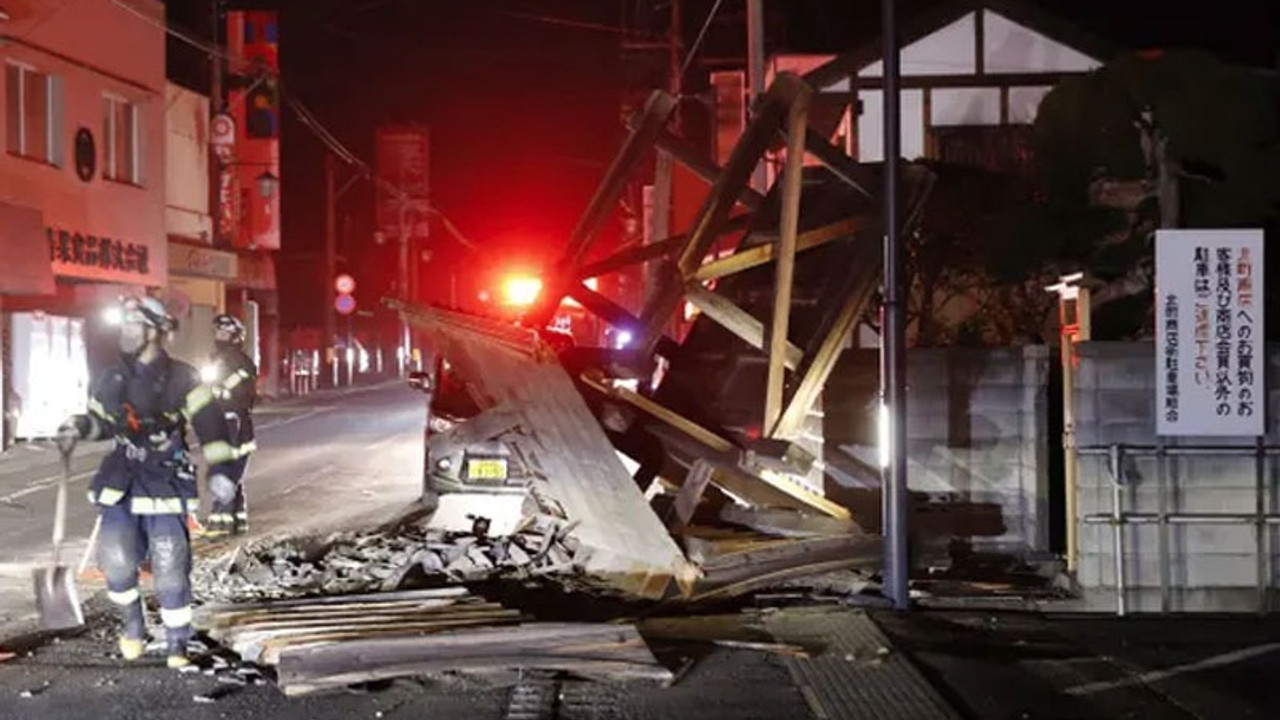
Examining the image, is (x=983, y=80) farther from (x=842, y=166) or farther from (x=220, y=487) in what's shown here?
(x=220, y=487)

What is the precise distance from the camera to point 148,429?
7.68 meters

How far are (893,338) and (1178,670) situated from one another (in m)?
2.76

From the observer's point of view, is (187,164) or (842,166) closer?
(842,166)

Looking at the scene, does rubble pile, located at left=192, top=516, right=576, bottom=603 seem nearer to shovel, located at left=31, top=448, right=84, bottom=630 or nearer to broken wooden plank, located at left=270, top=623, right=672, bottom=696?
shovel, located at left=31, top=448, right=84, bottom=630

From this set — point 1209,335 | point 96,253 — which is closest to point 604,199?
point 1209,335

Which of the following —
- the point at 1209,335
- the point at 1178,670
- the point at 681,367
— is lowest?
the point at 1178,670

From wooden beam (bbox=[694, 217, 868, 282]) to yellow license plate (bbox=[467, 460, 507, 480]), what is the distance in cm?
321

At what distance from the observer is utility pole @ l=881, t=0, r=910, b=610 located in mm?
9242

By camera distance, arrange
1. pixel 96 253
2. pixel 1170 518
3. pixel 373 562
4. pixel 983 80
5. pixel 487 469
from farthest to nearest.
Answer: pixel 96 253 → pixel 983 80 → pixel 487 469 → pixel 373 562 → pixel 1170 518

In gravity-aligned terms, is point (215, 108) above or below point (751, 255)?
above

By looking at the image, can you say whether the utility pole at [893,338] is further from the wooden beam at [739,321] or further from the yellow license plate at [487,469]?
the yellow license plate at [487,469]

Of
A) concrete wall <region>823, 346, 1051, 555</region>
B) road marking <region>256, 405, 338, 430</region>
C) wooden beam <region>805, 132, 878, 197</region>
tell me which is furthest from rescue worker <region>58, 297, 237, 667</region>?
road marking <region>256, 405, 338, 430</region>

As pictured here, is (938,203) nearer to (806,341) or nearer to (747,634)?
(806,341)

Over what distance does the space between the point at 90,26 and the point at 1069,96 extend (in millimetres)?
21115
